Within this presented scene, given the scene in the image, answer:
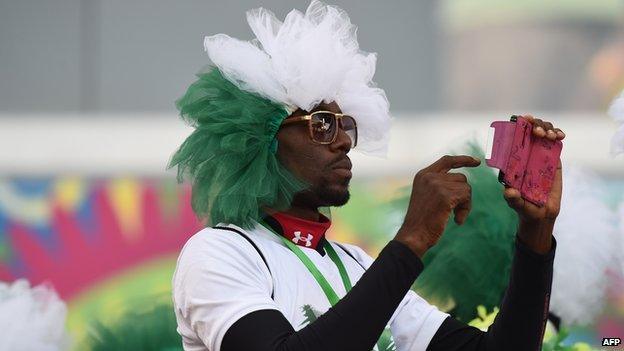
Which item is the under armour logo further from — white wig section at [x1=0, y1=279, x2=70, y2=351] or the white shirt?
white wig section at [x1=0, y1=279, x2=70, y2=351]

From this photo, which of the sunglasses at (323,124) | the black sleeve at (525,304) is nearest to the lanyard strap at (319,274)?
the sunglasses at (323,124)

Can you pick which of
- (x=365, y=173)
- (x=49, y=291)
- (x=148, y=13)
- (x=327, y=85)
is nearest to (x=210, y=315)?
(x=327, y=85)

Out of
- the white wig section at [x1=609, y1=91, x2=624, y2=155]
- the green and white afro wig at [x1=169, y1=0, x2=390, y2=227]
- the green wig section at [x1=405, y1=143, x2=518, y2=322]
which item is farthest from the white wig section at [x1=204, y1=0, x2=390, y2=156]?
the green wig section at [x1=405, y1=143, x2=518, y2=322]

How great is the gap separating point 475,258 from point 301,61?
4.68 feet

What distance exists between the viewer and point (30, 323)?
3.59 metres

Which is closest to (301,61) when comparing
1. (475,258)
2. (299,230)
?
(299,230)

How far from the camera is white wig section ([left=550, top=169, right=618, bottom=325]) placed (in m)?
4.17

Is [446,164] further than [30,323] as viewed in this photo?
No

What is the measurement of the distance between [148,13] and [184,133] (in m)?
0.68

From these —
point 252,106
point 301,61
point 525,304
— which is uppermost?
point 301,61

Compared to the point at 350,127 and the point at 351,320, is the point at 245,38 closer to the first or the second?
the point at 350,127

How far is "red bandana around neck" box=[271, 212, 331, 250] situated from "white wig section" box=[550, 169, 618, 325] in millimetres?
1583

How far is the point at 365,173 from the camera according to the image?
20.1 ft

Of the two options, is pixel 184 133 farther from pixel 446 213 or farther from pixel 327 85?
pixel 446 213
